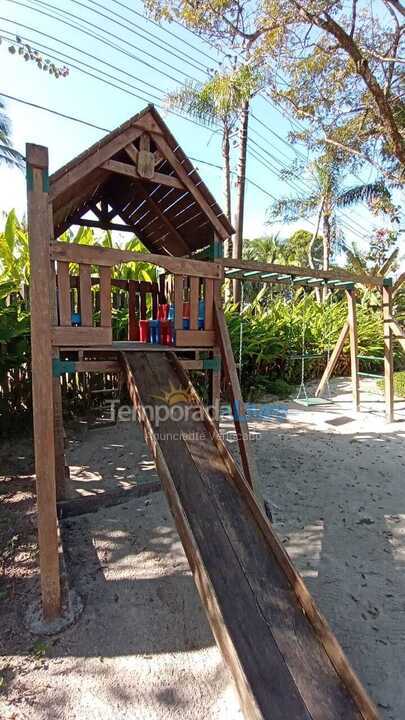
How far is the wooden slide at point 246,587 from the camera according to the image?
1583mm

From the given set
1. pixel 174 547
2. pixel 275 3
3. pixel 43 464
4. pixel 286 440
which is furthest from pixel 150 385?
pixel 275 3

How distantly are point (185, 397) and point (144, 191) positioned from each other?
2.39 metres

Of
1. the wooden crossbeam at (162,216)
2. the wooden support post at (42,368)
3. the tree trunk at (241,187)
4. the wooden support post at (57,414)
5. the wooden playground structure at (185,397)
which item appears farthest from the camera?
the tree trunk at (241,187)

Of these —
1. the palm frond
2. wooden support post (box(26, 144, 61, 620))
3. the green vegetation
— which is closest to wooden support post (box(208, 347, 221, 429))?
wooden support post (box(26, 144, 61, 620))

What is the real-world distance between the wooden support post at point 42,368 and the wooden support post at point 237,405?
65.4 inches

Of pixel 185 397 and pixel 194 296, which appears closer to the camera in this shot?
pixel 185 397

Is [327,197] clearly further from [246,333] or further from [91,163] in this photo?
[91,163]

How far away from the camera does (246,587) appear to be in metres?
2.05

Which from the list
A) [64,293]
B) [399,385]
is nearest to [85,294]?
[64,293]

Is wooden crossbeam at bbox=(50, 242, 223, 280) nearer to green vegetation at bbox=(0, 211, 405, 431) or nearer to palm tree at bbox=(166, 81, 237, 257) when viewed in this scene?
green vegetation at bbox=(0, 211, 405, 431)

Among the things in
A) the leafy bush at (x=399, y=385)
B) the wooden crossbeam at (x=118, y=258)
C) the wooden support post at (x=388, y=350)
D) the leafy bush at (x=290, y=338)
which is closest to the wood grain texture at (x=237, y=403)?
the wooden crossbeam at (x=118, y=258)

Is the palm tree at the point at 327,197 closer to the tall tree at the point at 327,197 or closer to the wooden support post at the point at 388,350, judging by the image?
the tall tree at the point at 327,197

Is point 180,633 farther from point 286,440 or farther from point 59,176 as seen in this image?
point 286,440

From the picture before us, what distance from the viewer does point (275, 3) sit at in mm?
7156
